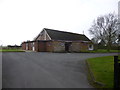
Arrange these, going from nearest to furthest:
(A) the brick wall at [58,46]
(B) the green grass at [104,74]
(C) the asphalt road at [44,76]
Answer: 1. (C) the asphalt road at [44,76]
2. (B) the green grass at [104,74]
3. (A) the brick wall at [58,46]

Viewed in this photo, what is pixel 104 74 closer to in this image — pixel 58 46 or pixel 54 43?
pixel 54 43

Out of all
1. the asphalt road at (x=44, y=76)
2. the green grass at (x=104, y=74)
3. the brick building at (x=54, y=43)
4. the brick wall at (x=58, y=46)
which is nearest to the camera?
the asphalt road at (x=44, y=76)

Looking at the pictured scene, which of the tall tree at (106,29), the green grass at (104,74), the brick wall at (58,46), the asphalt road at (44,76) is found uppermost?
the tall tree at (106,29)

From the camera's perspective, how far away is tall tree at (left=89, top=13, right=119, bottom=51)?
31.6 metres

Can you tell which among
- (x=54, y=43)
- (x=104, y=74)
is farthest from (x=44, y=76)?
(x=54, y=43)

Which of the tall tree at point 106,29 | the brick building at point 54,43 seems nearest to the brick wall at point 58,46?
the brick building at point 54,43

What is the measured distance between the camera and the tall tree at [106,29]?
31.6 metres

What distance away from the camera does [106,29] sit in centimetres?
3288

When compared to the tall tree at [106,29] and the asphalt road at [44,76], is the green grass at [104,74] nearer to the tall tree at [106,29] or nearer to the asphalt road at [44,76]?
the asphalt road at [44,76]

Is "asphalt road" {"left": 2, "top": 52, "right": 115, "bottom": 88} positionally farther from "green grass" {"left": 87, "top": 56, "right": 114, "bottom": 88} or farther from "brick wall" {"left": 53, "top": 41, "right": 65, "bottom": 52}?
"brick wall" {"left": 53, "top": 41, "right": 65, "bottom": 52}

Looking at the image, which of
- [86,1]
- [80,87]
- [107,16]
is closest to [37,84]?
[80,87]

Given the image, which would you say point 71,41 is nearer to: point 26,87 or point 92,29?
point 92,29

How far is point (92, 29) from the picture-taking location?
118 feet

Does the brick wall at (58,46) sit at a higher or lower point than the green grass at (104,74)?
higher
